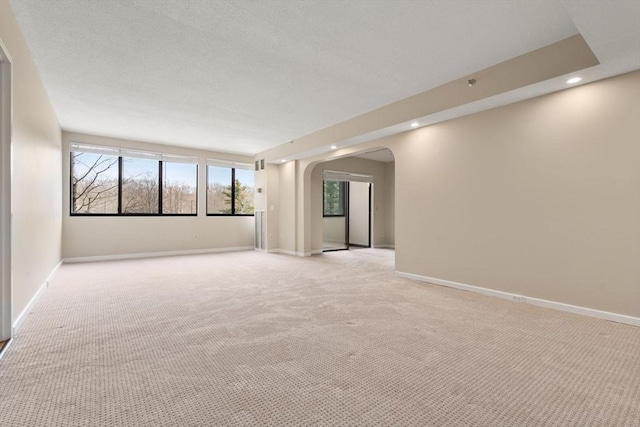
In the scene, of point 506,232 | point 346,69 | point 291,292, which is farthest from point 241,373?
point 506,232

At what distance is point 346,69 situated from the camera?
357 centimetres

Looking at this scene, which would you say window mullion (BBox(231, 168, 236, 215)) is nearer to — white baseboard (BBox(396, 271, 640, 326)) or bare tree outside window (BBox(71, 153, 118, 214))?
bare tree outside window (BBox(71, 153, 118, 214))

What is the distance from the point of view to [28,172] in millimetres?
3248

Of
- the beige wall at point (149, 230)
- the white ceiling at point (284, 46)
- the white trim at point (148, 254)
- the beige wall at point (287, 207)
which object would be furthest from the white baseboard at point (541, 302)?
the beige wall at point (149, 230)

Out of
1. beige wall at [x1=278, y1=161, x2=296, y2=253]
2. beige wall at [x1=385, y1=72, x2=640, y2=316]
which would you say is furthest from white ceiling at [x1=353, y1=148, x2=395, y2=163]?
beige wall at [x1=385, y1=72, x2=640, y2=316]

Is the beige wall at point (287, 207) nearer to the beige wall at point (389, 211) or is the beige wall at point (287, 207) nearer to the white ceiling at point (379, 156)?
the white ceiling at point (379, 156)

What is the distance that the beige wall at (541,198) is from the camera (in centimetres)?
304

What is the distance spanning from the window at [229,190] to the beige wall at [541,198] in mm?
5374

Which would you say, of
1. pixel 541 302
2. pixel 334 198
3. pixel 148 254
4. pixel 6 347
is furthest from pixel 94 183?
pixel 541 302

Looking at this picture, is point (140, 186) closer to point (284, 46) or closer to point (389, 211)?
point (284, 46)

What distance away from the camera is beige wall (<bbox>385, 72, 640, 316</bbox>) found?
3037 millimetres

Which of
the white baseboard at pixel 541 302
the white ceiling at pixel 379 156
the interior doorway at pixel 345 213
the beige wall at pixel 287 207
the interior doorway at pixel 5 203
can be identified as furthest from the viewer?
the interior doorway at pixel 345 213

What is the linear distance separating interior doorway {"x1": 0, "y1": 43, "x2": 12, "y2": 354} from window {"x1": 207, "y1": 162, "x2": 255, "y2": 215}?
18.6 ft

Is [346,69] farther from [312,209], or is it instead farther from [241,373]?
[312,209]
